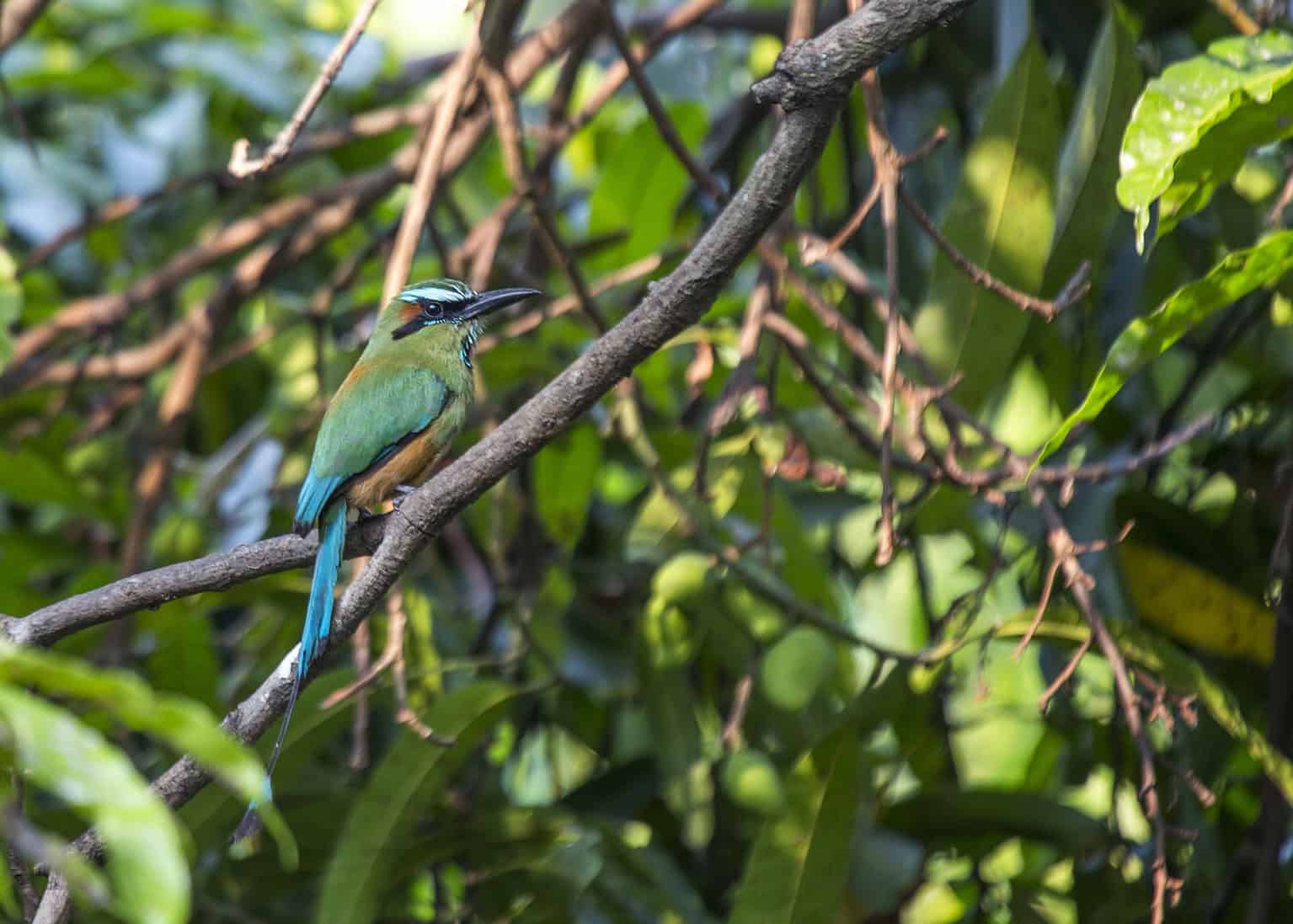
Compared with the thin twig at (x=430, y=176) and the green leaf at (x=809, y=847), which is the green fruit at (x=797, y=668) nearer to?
the green leaf at (x=809, y=847)

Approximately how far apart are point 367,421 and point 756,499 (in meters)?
0.80

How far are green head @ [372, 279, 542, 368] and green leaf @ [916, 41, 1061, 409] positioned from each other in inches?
32.1

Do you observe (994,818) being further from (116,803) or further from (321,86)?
(116,803)

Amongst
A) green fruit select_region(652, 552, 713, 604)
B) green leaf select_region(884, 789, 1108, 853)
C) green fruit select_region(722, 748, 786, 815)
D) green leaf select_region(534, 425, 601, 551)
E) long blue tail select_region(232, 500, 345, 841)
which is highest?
long blue tail select_region(232, 500, 345, 841)

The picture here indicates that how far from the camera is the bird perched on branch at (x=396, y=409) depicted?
244cm

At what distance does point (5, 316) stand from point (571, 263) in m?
0.98

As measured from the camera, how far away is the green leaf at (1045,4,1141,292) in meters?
2.46

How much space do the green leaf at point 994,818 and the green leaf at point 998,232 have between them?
2.56 feet

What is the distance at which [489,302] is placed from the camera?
2.87 metres

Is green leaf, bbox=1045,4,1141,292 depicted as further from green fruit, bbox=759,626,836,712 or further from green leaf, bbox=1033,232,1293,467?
green fruit, bbox=759,626,836,712

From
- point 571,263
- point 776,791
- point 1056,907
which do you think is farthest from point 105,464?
point 1056,907

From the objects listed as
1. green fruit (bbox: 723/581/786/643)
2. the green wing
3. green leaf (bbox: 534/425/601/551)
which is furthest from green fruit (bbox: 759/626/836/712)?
green leaf (bbox: 534/425/601/551)

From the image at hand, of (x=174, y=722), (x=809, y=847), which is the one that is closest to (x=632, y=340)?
(x=174, y=722)

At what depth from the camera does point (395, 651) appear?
2.27 metres
